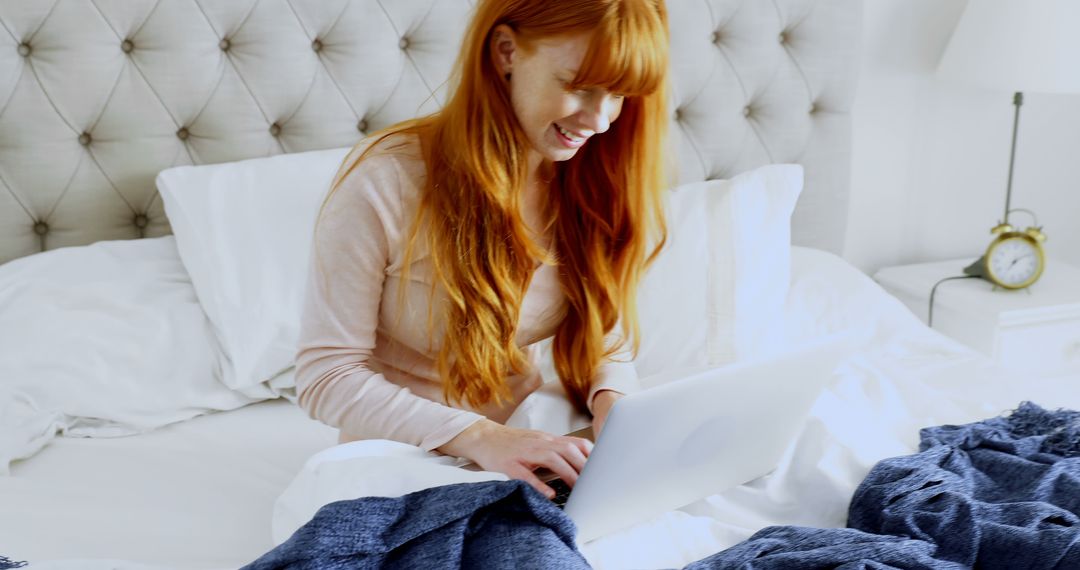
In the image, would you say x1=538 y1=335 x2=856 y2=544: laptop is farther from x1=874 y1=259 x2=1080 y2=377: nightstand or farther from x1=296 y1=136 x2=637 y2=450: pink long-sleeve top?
x1=874 y1=259 x2=1080 y2=377: nightstand

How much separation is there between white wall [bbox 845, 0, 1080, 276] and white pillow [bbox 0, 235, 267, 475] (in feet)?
4.98

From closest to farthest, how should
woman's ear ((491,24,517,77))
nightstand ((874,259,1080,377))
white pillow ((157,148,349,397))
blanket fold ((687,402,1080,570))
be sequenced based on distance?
blanket fold ((687,402,1080,570)) → woman's ear ((491,24,517,77)) → white pillow ((157,148,349,397)) → nightstand ((874,259,1080,377))

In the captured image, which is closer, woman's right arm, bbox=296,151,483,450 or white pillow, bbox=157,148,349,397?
woman's right arm, bbox=296,151,483,450

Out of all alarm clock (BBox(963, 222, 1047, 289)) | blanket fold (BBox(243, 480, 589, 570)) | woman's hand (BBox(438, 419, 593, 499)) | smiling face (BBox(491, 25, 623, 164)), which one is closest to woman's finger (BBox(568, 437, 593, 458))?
woman's hand (BBox(438, 419, 593, 499))

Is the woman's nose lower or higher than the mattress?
higher

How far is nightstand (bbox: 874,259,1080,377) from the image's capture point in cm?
207

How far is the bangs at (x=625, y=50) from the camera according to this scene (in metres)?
1.03

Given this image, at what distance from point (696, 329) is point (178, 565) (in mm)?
868

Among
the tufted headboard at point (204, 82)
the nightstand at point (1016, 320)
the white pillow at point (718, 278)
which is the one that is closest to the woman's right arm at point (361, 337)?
the white pillow at point (718, 278)

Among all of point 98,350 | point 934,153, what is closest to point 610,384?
point 98,350

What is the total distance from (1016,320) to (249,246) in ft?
4.92

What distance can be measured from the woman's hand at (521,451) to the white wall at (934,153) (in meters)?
1.49

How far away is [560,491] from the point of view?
41.6 inches

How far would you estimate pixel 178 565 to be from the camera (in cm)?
114
